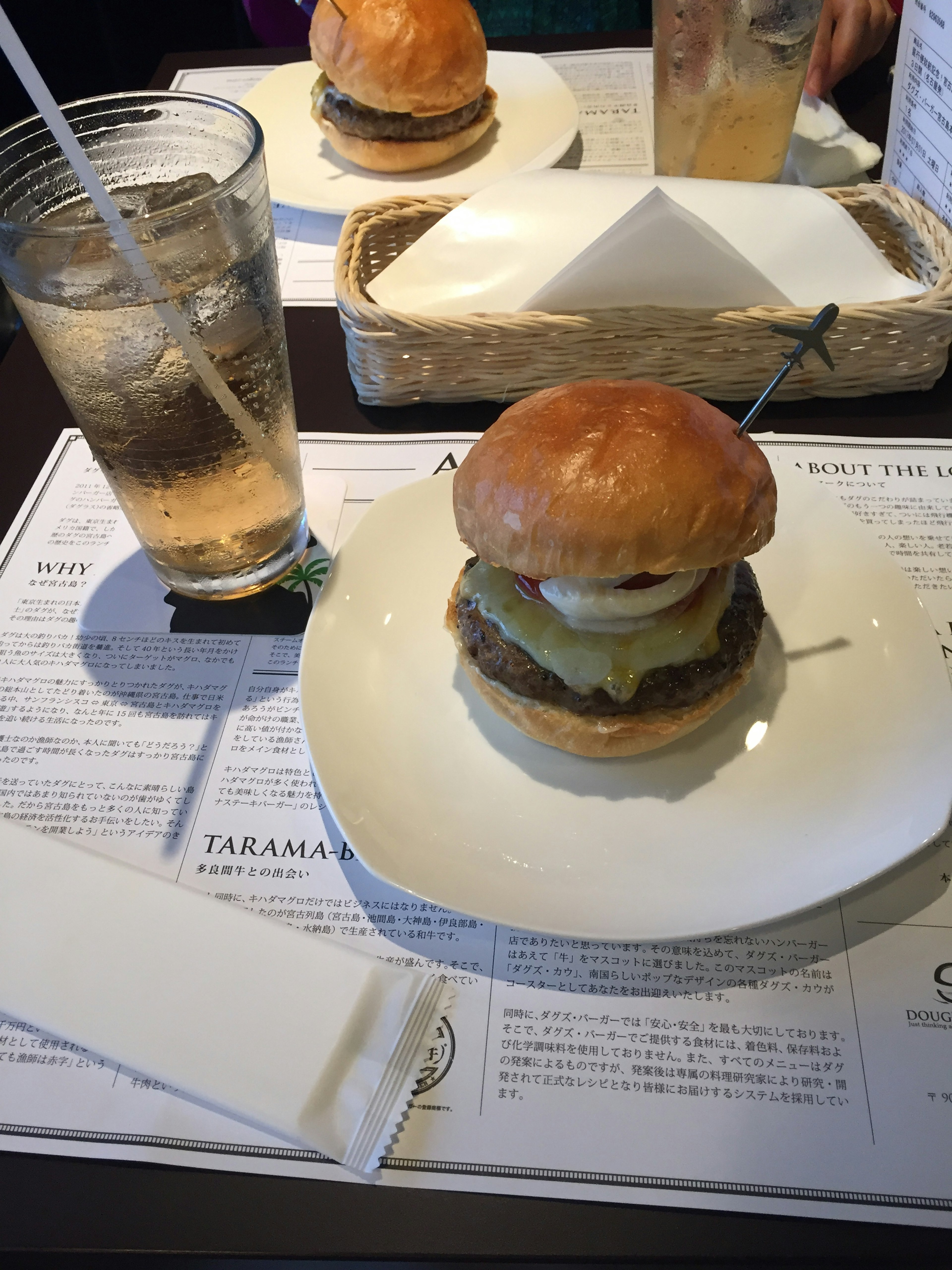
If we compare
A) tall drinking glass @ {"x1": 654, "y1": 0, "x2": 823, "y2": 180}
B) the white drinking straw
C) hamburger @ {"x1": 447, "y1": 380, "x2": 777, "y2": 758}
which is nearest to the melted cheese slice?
hamburger @ {"x1": 447, "y1": 380, "x2": 777, "y2": 758}

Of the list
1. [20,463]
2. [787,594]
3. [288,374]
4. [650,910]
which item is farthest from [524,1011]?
[20,463]

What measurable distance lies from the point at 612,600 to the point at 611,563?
0.08 m

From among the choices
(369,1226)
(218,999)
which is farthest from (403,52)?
(369,1226)

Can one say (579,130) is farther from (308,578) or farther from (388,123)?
(308,578)

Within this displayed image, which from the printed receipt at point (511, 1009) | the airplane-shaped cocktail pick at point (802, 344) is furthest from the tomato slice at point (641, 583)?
the printed receipt at point (511, 1009)

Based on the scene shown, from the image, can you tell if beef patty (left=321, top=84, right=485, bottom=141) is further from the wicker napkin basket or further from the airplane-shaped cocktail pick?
the airplane-shaped cocktail pick

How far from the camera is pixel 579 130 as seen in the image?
6.98ft

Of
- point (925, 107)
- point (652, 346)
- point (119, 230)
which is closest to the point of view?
point (119, 230)

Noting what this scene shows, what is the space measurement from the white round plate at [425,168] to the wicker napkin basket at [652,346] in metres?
0.47

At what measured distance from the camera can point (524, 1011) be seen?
2.82 feet

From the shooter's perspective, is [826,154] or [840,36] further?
[840,36]

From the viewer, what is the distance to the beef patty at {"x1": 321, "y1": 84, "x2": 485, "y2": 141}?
74.7 inches

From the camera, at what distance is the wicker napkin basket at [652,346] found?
1.35m

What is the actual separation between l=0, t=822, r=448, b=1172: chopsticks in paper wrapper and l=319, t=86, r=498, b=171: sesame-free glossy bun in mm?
Answer: 1707
